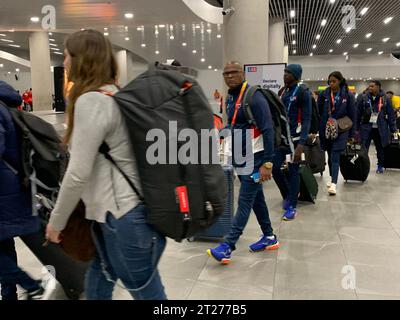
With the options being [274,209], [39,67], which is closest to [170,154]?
[274,209]

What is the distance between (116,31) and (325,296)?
796 inches

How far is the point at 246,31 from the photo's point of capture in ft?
23.2

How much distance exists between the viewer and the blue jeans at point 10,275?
2.37 meters

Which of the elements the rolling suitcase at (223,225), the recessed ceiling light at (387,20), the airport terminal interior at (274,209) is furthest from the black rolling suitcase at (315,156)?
the recessed ceiling light at (387,20)

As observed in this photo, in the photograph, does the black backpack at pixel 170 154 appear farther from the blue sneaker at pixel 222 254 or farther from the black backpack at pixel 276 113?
the blue sneaker at pixel 222 254

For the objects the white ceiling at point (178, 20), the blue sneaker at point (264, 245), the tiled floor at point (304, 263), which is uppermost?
the white ceiling at point (178, 20)

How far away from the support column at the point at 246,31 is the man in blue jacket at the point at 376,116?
2.17 metres

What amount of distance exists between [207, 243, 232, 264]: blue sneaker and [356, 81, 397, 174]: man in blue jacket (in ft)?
16.8

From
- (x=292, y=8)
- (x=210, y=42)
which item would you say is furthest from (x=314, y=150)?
(x=210, y=42)

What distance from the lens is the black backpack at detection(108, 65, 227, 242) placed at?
1.39 meters

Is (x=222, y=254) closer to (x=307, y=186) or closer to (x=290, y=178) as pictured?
(x=290, y=178)

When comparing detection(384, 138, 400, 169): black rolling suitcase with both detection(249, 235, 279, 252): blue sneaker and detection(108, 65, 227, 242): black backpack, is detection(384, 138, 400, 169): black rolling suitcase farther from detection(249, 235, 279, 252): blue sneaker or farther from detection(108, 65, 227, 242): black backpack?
detection(108, 65, 227, 242): black backpack

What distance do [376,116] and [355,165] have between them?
1.43 metres

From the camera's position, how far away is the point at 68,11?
49.1ft
